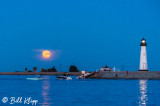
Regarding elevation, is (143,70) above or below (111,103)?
above

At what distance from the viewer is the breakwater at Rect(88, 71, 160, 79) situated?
132 meters

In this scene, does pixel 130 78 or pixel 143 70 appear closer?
pixel 143 70

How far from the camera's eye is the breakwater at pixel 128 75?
13223cm

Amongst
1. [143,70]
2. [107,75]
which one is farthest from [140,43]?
[107,75]

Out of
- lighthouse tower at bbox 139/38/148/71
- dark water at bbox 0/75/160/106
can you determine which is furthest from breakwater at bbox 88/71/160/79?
dark water at bbox 0/75/160/106

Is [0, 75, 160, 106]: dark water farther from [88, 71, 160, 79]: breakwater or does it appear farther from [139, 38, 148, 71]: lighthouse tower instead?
[88, 71, 160, 79]: breakwater

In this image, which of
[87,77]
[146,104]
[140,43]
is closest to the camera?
[146,104]

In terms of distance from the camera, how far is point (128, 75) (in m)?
140

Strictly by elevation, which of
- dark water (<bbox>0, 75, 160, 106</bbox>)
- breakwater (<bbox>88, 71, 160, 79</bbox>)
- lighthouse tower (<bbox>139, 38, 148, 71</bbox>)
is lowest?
dark water (<bbox>0, 75, 160, 106</bbox>)

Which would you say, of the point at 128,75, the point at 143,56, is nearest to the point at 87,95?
the point at 143,56

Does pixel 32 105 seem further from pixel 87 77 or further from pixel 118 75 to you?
pixel 87 77

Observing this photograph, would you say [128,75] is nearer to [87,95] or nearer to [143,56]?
[143,56]

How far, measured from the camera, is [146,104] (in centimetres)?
4738

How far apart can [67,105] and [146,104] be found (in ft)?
36.2
